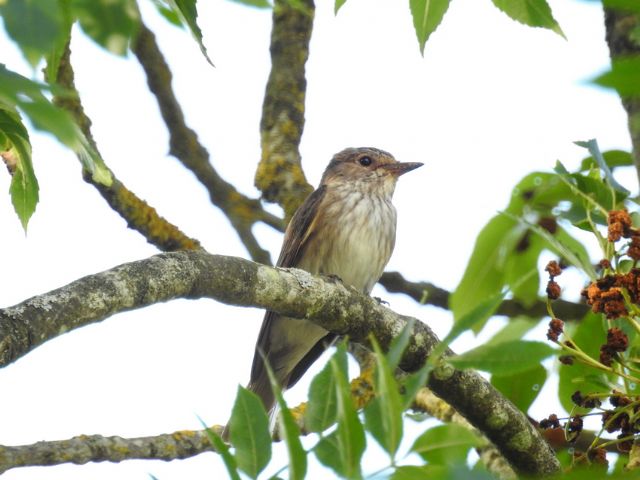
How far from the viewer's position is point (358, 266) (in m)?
7.20

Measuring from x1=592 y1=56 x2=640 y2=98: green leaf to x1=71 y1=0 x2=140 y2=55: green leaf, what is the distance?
95cm

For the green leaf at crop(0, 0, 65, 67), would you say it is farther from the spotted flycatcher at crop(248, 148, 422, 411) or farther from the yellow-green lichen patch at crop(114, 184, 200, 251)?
the spotted flycatcher at crop(248, 148, 422, 411)

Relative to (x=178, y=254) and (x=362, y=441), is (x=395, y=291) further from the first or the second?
(x=362, y=441)

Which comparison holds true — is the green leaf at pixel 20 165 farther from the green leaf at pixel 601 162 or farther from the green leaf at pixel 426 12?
the green leaf at pixel 601 162

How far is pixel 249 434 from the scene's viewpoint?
74.4 inches

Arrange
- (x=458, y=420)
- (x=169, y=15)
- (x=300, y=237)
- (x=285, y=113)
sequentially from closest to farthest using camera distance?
(x=169, y=15)
(x=458, y=420)
(x=285, y=113)
(x=300, y=237)

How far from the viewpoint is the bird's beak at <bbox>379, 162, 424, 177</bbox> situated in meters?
8.30

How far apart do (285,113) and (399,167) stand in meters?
1.94

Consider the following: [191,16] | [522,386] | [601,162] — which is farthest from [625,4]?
[522,386]

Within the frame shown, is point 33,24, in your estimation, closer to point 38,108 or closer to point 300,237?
point 38,108

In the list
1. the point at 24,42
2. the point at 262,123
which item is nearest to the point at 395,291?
the point at 262,123

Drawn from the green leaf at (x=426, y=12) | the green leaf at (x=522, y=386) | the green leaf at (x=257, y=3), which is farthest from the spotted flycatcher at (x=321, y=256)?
the green leaf at (x=257, y=3)

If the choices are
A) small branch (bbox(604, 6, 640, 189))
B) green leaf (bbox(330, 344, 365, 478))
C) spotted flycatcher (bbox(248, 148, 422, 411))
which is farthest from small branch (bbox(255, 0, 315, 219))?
green leaf (bbox(330, 344, 365, 478))

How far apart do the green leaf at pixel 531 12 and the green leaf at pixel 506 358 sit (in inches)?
56.1
